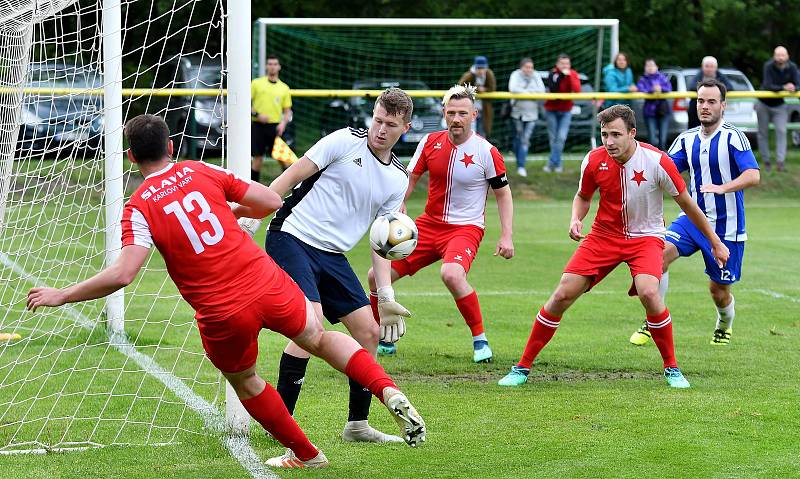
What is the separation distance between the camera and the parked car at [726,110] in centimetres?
2270

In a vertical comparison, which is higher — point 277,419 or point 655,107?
point 277,419

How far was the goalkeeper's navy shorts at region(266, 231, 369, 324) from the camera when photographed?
614 cm

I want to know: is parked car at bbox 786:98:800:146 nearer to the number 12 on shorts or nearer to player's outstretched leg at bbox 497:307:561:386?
player's outstretched leg at bbox 497:307:561:386

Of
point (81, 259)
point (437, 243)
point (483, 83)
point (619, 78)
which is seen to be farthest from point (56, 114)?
point (619, 78)

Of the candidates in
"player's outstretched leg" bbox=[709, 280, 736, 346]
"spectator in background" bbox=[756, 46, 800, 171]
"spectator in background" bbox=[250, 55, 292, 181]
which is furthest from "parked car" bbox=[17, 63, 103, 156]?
"spectator in background" bbox=[756, 46, 800, 171]

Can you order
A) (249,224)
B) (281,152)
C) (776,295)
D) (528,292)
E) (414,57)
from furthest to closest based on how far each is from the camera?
→ (414,57) < (281,152) < (528,292) < (776,295) < (249,224)

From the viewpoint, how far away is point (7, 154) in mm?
8695

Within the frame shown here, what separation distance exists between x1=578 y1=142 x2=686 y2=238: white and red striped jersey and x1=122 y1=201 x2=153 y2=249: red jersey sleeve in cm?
376

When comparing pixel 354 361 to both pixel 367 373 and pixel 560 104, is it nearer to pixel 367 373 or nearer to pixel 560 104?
pixel 367 373

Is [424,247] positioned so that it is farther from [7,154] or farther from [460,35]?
[460,35]

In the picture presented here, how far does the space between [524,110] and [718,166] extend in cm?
1193

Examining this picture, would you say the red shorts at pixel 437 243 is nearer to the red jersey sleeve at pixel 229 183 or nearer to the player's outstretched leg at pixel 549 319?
the player's outstretched leg at pixel 549 319

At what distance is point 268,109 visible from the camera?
1866cm

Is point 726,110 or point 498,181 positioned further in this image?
point 726,110
